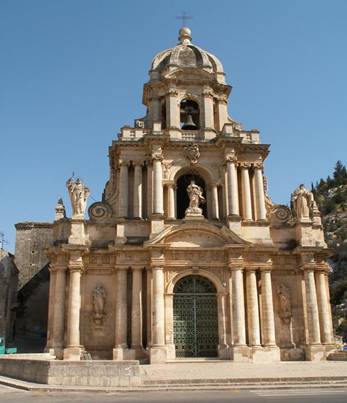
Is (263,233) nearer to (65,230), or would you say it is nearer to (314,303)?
(314,303)

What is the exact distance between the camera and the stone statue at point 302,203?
A: 92.1ft

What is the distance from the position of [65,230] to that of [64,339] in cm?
580

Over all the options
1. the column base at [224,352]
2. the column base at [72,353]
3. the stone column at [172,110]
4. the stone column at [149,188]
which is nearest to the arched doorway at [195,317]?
the column base at [224,352]

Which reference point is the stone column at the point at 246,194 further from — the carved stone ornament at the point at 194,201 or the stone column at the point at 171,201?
the stone column at the point at 171,201

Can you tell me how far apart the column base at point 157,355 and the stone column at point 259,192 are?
9126 mm

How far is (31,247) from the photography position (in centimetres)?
4000

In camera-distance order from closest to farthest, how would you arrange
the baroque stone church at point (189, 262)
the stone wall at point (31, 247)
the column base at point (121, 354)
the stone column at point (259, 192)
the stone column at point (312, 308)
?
the column base at point (121, 354) < the baroque stone church at point (189, 262) < the stone column at point (312, 308) < the stone column at point (259, 192) < the stone wall at point (31, 247)

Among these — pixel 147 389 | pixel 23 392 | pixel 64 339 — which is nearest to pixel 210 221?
pixel 64 339

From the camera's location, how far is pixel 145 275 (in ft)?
85.8

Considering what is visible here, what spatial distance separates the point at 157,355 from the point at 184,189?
10.5 metres

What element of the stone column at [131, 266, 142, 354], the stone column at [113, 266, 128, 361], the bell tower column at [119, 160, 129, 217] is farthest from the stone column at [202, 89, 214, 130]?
the stone column at [113, 266, 128, 361]

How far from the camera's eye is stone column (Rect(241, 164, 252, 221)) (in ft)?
91.6

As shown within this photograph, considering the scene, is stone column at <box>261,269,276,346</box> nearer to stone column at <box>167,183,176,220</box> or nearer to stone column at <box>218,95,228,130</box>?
stone column at <box>167,183,176,220</box>

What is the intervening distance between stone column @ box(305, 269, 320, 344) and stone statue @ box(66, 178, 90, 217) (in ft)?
41.5
